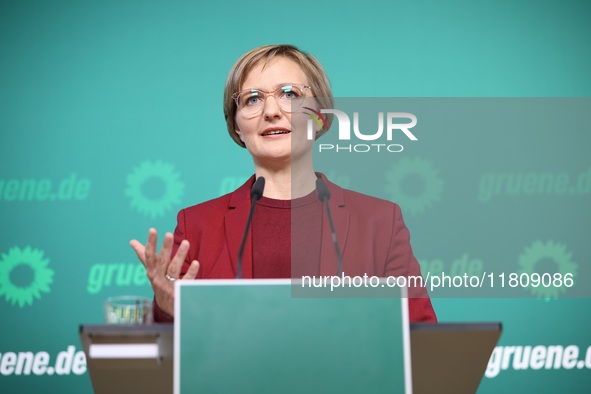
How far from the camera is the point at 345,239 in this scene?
6.45 feet

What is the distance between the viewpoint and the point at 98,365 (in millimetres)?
1356

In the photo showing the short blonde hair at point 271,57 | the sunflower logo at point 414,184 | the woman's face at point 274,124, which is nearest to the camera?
the woman's face at point 274,124

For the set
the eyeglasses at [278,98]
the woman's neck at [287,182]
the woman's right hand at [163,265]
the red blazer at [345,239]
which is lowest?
the woman's right hand at [163,265]

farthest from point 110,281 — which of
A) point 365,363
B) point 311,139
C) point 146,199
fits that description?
point 365,363

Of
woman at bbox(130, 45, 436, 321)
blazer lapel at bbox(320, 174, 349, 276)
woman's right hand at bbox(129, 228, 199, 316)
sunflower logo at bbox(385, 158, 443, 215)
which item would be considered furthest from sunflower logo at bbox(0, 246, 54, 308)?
woman's right hand at bbox(129, 228, 199, 316)

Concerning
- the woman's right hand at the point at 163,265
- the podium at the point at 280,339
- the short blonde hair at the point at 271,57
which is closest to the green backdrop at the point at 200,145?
the short blonde hair at the point at 271,57

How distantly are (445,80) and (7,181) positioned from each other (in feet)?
6.96

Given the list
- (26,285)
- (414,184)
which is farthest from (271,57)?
(26,285)

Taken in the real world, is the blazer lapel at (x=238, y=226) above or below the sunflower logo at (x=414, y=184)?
below

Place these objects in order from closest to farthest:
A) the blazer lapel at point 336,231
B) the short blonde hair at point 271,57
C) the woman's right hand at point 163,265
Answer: the woman's right hand at point 163,265 → the blazer lapel at point 336,231 → the short blonde hair at point 271,57

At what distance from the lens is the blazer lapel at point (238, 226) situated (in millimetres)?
1997

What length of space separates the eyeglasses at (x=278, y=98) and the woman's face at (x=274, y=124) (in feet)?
0.04

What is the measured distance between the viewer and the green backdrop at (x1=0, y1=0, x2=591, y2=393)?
3174mm

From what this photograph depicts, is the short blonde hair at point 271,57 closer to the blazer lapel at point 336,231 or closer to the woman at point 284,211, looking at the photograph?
the woman at point 284,211
